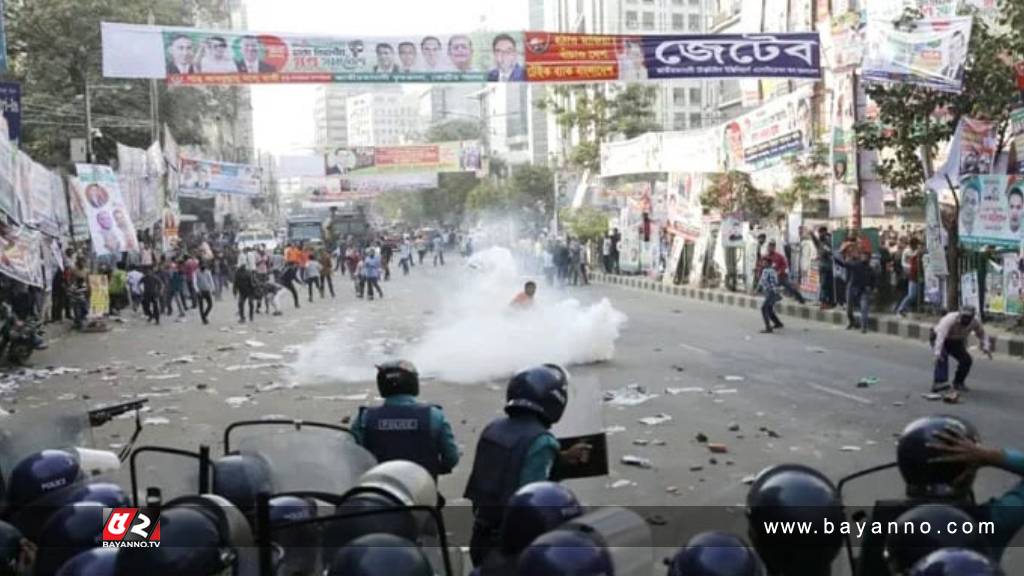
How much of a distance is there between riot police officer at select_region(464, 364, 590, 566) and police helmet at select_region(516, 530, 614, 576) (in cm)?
130

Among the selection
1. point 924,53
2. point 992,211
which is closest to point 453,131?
point 924,53

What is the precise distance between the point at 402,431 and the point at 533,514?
1585mm

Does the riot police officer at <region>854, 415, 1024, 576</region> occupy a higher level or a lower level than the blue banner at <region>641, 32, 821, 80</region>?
lower

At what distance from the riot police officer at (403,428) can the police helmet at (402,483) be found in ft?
2.83

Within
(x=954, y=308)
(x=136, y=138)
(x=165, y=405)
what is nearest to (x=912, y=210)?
(x=954, y=308)

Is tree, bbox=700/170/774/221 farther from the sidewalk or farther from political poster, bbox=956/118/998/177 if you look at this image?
political poster, bbox=956/118/998/177

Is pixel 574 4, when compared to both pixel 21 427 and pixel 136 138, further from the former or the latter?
pixel 21 427

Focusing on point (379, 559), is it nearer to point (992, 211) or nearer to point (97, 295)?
point (992, 211)

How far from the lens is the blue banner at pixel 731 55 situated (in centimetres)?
1816

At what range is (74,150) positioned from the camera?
28.1 m

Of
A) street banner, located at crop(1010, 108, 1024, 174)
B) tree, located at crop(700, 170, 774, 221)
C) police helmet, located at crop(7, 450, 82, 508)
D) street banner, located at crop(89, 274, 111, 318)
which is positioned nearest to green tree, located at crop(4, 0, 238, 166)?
street banner, located at crop(89, 274, 111, 318)

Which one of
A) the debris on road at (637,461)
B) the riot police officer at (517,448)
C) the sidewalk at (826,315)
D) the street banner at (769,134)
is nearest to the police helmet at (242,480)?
the riot police officer at (517,448)

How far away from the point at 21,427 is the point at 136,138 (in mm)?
35268

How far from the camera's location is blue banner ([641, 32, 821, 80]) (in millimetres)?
18156
